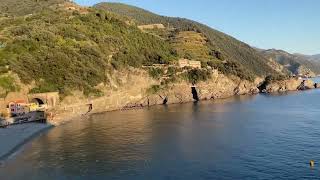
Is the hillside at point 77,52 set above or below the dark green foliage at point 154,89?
above

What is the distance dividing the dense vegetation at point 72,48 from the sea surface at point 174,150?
17.4 metres

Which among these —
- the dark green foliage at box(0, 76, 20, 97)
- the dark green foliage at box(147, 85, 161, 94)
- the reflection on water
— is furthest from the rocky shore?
the dark green foliage at box(0, 76, 20, 97)

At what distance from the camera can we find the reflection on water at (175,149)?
1752 inches

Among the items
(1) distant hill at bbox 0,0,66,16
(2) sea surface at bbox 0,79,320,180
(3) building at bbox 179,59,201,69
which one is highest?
(1) distant hill at bbox 0,0,66,16

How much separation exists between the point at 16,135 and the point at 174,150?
25.1 metres

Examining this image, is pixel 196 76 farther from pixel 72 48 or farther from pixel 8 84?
pixel 8 84

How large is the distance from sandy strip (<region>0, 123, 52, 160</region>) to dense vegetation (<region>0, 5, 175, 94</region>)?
2082 cm

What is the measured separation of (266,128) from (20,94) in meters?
49.6

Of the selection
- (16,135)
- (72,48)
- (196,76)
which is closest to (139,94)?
(72,48)

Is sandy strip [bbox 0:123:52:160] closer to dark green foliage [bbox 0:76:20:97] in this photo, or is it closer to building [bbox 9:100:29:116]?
building [bbox 9:100:29:116]

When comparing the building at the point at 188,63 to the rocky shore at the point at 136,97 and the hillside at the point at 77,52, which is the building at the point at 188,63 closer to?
the hillside at the point at 77,52

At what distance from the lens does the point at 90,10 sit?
14300cm

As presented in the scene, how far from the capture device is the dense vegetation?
319ft

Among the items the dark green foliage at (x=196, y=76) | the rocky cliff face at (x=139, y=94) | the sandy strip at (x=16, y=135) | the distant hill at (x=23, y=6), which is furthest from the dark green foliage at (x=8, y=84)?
the distant hill at (x=23, y=6)
